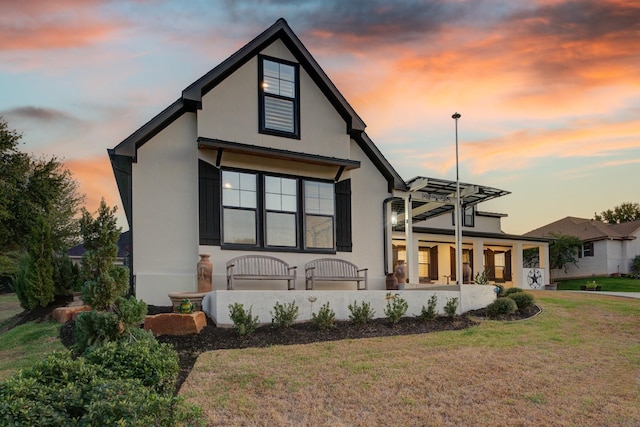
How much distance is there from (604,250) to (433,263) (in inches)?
710

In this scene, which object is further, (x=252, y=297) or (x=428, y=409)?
(x=252, y=297)

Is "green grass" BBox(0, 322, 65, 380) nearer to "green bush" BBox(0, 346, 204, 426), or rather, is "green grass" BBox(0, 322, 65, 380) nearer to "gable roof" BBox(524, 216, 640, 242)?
"green bush" BBox(0, 346, 204, 426)

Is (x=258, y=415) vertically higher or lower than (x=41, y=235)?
lower

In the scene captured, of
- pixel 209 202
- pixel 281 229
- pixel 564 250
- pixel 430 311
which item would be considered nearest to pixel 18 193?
pixel 209 202

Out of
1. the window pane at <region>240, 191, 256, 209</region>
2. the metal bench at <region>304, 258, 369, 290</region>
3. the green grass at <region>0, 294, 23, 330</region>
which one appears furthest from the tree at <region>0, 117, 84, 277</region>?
the metal bench at <region>304, 258, 369, 290</region>

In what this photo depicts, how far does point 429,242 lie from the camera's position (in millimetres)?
23547

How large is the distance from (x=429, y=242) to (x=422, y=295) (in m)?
13.2

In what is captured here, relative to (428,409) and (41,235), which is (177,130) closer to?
(41,235)

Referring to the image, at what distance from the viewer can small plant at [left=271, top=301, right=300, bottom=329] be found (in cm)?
880

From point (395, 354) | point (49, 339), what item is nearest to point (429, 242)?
point (395, 354)

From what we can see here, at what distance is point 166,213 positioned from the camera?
1057cm

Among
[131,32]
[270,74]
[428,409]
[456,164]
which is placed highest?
[131,32]

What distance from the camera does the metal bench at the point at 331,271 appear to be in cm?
1148

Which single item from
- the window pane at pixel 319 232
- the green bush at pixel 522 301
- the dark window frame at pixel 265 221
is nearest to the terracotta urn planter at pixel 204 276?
the dark window frame at pixel 265 221
